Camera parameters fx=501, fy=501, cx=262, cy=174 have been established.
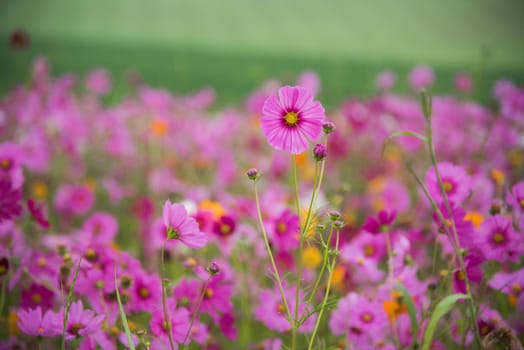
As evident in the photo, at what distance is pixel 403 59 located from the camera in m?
6.85

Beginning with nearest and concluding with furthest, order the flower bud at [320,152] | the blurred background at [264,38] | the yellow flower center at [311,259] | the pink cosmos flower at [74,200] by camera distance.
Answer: the flower bud at [320,152] → the yellow flower center at [311,259] → the pink cosmos flower at [74,200] → the blurred background at [264,38]

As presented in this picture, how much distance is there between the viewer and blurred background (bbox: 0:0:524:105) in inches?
205

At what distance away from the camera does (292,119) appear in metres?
0.68

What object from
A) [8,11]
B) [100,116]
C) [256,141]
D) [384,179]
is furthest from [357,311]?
[8,11]

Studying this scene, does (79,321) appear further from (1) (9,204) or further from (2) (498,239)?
(2) (498,239)

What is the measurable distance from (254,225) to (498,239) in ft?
2.41

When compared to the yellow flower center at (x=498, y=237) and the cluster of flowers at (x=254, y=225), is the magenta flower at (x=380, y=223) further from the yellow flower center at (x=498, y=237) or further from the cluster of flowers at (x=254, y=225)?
the yellow flower center at (x=498, y=237)

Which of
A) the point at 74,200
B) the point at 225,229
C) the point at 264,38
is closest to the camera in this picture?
the point at 225,229

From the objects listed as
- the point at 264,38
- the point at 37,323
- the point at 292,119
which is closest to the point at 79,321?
the point at 37,323

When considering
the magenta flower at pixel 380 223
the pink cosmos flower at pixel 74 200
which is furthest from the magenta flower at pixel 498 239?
the pink cosmos flower at pixel 74 200

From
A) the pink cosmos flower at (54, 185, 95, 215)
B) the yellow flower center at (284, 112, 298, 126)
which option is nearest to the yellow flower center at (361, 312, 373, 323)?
the yellow flower center at (284, 112, 298, 126)

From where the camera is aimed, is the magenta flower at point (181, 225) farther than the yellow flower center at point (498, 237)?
No

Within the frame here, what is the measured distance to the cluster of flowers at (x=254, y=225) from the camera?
2.37ft

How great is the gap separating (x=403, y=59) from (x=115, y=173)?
220 inches
